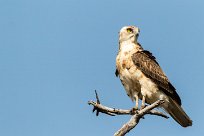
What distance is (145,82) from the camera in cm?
1541

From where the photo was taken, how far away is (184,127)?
15.6m

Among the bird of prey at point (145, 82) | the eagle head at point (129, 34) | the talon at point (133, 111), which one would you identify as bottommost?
the talon at point (133, 111)

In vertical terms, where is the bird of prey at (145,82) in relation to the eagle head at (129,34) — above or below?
below

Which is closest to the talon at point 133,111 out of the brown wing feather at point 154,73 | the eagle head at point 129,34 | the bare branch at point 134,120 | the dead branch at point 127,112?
the dead branch at point 127,112

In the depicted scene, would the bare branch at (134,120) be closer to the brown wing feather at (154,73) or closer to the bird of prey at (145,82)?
the bird of prey at (145,82)

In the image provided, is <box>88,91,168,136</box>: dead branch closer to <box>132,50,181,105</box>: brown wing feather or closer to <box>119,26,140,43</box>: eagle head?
<box>132,50,181,105</box>: brown wing feather

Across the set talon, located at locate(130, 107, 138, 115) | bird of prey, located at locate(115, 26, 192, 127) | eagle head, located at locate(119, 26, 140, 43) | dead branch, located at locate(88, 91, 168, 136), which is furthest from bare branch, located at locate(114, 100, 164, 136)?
eagle head, located at locate(119, 26, 140, 43)

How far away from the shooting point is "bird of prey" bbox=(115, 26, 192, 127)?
15.4 metres

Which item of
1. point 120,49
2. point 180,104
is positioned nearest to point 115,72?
point 120,49

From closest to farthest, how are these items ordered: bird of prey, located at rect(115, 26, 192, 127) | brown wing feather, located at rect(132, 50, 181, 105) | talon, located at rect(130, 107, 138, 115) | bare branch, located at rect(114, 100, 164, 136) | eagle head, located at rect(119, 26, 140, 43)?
bare branch, located at rect(114, 100, 164, 136) < talon, located at rect(130, 107, 138, 115) < bird of prey, located at rect(115, 26, 192, 127) < brown wing feather, located at rect(132, 50, 181, 105) < eagle head, located at rect(119, 26, 140, 43)

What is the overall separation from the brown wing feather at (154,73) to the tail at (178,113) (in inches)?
6.1

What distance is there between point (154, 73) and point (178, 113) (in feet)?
4.11

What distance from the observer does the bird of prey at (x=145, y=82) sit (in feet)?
50.6

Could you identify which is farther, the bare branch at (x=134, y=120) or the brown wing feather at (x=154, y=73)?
the brown wing feather at (x=154, y=73)
